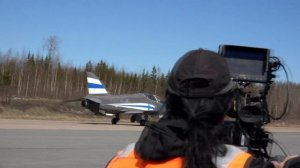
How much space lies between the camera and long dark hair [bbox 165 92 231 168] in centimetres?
169

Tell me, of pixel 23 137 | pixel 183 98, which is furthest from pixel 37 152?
pixel 183 98

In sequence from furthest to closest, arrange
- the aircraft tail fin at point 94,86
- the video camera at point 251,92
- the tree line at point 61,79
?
the tree line at point 61,79 < the aircraft tail fin at point 94,86 < the video camera at point 251,92

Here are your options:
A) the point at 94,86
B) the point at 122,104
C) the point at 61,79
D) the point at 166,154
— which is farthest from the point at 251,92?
the point at 61,79

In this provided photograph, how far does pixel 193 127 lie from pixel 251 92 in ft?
10.1

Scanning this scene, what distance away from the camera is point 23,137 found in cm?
1745

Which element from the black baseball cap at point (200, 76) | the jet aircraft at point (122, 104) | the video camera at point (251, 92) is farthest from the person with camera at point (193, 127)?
the jet aircraft at point (122, 104)

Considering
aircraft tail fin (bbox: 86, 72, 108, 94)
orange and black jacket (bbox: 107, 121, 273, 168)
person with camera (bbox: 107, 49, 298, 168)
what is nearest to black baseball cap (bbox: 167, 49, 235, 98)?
person with camera (bbox: 107, 49, 298, 168)

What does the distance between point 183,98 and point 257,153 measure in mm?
2408

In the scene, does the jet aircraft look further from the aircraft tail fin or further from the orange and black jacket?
the orange and black jacket

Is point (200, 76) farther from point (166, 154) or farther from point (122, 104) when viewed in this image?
point (122, 104)

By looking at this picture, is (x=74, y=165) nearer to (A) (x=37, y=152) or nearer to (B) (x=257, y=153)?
(A) (x=37, y=152)

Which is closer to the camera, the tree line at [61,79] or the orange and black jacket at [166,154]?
Answer: the orange and black jacket at [166,154]

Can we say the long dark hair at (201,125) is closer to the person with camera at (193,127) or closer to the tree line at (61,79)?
the person with camera at (193,127)

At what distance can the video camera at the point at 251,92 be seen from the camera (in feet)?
13.3
